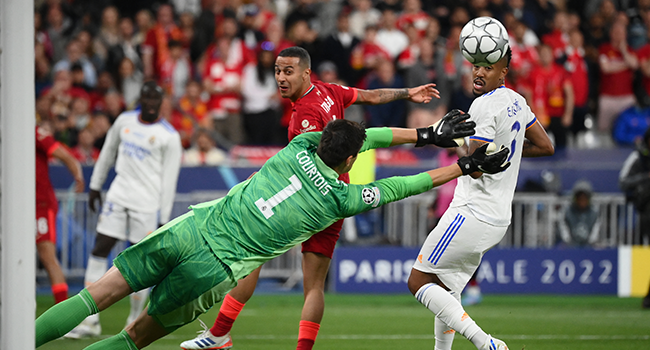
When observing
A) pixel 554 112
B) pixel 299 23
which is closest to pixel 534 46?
pixel 554 112

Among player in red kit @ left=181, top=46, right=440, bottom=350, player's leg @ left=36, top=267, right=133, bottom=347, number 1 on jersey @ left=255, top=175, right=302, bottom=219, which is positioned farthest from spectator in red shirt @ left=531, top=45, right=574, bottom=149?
player's leg @ left=36, top=267, right=133, bottom=347

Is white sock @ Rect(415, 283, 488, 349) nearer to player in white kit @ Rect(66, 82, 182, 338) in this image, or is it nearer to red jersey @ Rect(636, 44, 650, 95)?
player in white kit @ Rect(66, 82, 182, 338)

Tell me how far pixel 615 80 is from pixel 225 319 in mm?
11507

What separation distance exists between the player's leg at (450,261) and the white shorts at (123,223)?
3932 millimetres

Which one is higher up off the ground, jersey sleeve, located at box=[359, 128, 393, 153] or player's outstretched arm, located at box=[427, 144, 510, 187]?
jersey sleeve, located at box=[359, 128, 393, 153]

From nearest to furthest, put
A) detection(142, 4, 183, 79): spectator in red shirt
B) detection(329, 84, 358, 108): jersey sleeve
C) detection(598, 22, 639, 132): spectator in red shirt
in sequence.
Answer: detection(329, 84, 358, 108): jersey sleeve
detection(598, 22, 639, 132): spectator in red shirt
detection(142, 4, 183, 79): spectator in red shirt

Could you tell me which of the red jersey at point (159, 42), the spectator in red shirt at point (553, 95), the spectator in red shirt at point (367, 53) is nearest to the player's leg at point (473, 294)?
the spectator in red shirt at point (553, 95)

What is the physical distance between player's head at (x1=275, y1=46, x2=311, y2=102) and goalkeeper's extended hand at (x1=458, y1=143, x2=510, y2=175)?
1935 mm

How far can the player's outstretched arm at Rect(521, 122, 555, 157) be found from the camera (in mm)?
6020

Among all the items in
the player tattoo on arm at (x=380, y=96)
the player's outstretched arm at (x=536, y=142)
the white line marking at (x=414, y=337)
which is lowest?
the white line marking at (x=414, y=337)

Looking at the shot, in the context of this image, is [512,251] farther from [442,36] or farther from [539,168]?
[442,36]

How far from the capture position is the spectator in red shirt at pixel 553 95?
1498 centimetres

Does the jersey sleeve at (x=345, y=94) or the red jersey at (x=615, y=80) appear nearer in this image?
the jersey sleeve at (x=345, y=94)

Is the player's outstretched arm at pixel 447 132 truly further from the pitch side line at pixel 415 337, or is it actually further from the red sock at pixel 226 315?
the pitch side line at pixel 415 337
